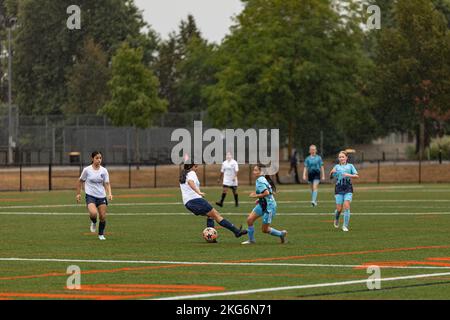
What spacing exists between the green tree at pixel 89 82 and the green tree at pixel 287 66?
31816 mm

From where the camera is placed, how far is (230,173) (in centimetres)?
4416

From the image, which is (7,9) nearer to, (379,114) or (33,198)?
(379,114)

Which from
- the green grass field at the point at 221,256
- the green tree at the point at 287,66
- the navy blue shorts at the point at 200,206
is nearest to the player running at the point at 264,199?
the green grass field at the point at 221,256

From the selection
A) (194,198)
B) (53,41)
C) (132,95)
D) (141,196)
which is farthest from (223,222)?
(53,41)

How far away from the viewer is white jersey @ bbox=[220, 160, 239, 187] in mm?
43906

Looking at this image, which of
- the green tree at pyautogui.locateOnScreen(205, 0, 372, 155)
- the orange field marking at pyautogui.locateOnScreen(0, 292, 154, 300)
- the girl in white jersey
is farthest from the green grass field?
the green tree at pyautogui.locateOnScreen(205, 0, 372, 155)

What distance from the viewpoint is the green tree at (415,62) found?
283ft

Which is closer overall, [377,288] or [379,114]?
[377,288]

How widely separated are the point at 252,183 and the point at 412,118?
3154 cm

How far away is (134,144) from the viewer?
90812 millimetres

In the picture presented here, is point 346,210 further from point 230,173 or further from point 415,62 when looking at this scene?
point 415,62

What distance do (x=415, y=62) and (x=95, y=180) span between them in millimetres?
61139

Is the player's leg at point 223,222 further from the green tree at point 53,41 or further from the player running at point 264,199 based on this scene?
the green tree at point 53,41

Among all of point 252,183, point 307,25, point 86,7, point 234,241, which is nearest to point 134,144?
point 307,25
